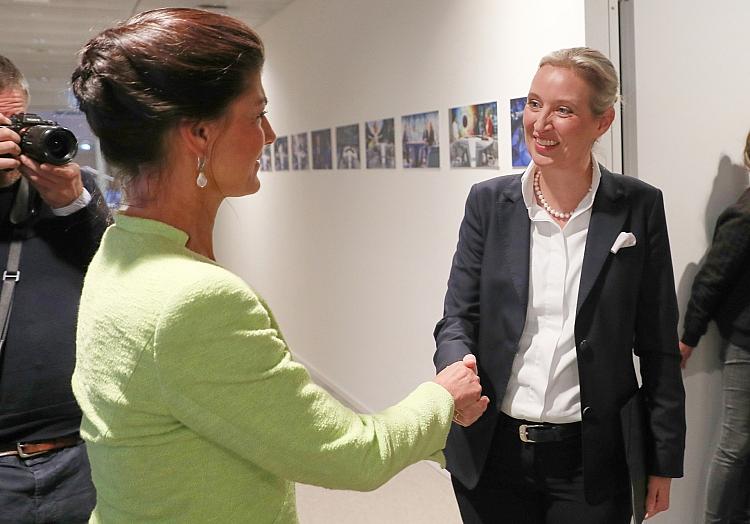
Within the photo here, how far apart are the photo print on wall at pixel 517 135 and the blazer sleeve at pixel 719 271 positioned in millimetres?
774

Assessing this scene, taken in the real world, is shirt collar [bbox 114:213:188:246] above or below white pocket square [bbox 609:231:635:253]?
above

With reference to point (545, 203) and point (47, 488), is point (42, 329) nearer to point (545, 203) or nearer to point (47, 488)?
point (47, 488)

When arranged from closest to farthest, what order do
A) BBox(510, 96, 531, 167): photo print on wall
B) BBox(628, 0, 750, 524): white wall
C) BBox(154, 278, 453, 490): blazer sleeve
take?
1. BBox(154, 278, 453, 490): blazer sleeve
2. BBox(628, 0, 750, 524): white wall
3. BBox(510, 96, 531, 167): photo print on wall

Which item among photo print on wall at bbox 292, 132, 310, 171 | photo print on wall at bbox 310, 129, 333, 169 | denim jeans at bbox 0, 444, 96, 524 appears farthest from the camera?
photo print on wall at bbox 292, 132, 310, 171

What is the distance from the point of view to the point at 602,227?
1912 mm

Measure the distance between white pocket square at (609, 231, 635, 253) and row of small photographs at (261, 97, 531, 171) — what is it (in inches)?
51.8

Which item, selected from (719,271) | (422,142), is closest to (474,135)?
(422,142)

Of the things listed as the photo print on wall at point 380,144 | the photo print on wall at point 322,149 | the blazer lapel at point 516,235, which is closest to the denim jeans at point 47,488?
the blazer lapel at point 516,235

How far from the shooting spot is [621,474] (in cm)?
196

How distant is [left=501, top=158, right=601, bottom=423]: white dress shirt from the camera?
190 cm

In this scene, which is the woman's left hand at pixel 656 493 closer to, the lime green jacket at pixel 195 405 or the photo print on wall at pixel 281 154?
the lime green jacket at pixel 195 405

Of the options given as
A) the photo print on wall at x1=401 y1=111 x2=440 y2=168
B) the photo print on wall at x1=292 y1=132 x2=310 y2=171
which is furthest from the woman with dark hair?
the photo print on wall at x1=292 y1=132 x2=310 y2=171

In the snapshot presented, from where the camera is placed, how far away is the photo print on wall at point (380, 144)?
4500 millimetres

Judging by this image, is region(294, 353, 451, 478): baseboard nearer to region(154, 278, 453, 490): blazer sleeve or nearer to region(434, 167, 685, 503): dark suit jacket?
region(434, 167, 685, 503): dark suit jacket
